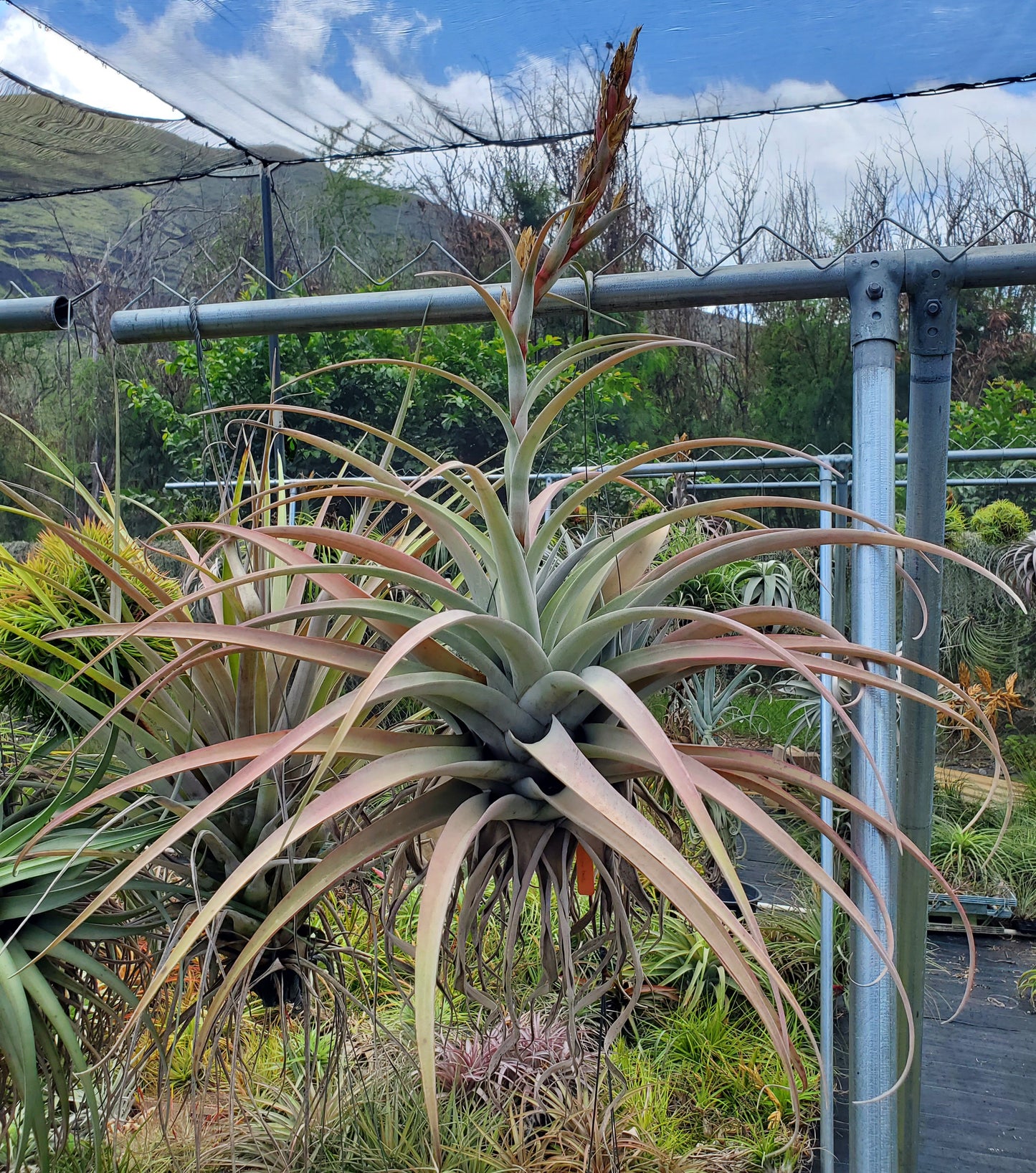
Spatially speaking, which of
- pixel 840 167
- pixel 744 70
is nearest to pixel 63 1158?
pixel 744 70

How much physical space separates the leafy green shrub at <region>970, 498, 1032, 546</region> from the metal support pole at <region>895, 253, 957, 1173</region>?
386cm

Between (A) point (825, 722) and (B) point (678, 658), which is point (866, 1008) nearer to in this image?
(B) point (678, 658)

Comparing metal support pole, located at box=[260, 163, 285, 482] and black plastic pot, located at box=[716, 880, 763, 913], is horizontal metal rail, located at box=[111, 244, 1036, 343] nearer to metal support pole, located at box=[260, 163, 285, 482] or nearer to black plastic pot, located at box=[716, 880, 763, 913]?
metal support pole, located at box=[260, 163, 285, 482]

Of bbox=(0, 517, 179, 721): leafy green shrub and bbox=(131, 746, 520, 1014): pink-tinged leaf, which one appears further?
bbox=(0, 517, 179, 721): leafy green shrub

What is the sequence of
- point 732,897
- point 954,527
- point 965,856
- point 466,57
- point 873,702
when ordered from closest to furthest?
1. point 873,702
2. point 466,57
3. point 732,897
4. point 965,856
5. point 954,527

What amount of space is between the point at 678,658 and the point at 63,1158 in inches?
53.4

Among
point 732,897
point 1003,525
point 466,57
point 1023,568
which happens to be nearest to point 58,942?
point 466,57

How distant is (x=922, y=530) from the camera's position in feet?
2.57

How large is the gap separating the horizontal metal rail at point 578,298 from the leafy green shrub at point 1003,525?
380 centimetres

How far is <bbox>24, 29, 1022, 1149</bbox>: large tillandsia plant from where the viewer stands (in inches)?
18.8

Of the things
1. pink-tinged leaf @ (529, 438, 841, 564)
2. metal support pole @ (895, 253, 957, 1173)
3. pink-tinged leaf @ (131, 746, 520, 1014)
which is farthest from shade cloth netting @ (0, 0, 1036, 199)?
pink-tinged leaf @ (131, 746, 520, 1014)

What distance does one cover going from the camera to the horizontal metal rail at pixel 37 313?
1.06 meters

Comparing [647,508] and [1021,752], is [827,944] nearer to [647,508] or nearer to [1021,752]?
[647,508]

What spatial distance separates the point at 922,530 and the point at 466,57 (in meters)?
1.13
